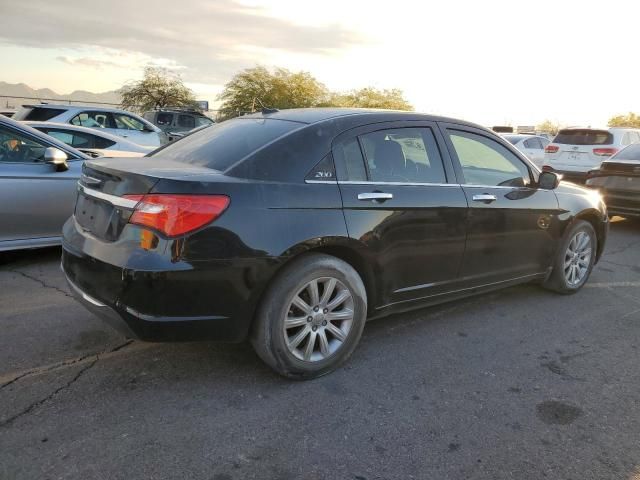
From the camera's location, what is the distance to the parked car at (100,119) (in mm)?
11336

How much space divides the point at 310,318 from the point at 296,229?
557mm

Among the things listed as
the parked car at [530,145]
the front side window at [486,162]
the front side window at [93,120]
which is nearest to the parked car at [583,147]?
the parked car at [530,145]

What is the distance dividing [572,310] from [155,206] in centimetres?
376

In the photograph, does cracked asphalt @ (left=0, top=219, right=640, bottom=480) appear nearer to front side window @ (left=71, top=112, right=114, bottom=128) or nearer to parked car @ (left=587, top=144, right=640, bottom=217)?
parked car @ (left=587, top=144, right=640, bottom=217)

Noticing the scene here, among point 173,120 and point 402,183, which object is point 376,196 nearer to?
point 402,183

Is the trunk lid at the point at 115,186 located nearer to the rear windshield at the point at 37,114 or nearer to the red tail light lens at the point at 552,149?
the rear windshield at the point at 37,114

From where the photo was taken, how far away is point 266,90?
104 feet

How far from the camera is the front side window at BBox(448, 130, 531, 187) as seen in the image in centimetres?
413

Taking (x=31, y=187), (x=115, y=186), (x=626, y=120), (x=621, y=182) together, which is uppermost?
(x=626, y=120)

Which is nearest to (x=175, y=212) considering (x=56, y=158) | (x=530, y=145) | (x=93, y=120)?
(x=56, y=158)

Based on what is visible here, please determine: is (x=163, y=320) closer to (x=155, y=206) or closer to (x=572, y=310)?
(x=155, y=206)

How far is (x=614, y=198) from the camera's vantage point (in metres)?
8.65

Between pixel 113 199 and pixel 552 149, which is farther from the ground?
pixel 552 149

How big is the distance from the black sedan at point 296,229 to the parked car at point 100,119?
8909mm
